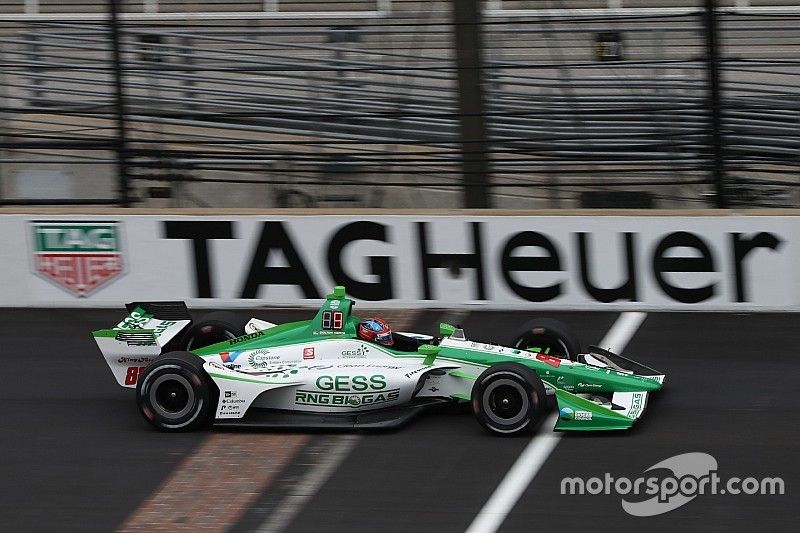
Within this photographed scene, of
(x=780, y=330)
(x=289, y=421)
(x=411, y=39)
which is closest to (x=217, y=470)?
(x=289, y=421)

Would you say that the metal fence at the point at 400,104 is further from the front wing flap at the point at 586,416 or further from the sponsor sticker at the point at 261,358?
the front wing flap at the point at 586,416

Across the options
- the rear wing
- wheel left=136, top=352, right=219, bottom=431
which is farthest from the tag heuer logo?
wheel left=136, top=352, right=219, bottom=431

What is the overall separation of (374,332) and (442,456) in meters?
1.28

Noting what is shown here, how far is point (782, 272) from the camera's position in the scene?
1273 centimetres

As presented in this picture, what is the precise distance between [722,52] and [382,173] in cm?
396

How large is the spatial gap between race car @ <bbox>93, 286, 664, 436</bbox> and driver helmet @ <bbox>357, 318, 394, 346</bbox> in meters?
0.02

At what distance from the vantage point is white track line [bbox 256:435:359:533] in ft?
26.4

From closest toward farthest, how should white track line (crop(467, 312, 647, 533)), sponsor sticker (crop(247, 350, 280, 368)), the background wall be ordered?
white track line (crop(467, 312, 647, 533)) → sponsor sticker (crop(247, 350, 280, 368)) → the background wall

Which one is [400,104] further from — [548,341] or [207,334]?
[548,341]

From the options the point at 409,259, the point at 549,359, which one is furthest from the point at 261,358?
the point at 409,259

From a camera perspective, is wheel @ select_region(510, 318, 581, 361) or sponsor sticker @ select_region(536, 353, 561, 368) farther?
wheel @ select_region(510, 318, 581, 361)

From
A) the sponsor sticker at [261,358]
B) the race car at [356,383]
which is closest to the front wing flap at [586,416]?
the race car at [356,383]

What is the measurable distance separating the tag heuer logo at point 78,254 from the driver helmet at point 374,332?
4806mm

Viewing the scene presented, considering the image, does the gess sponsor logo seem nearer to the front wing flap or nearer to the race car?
the race car
